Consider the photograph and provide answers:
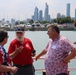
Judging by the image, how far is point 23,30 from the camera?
514 centimetres

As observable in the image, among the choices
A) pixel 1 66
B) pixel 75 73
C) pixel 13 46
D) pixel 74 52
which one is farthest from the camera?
pixel 75 73

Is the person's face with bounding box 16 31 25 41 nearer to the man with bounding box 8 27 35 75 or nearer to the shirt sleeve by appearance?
the man with bounding box 8 27 35 75

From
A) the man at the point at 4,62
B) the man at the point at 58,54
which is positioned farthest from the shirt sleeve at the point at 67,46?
the man at the point at 4,62

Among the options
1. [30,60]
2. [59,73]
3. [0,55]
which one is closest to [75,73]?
[30,60]

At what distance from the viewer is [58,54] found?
4449 millimetres

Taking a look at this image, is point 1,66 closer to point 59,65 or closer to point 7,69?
point 7,69

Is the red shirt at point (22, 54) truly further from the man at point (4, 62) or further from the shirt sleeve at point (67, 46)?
the man at point (4, 62)

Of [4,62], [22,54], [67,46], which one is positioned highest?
[67,46]

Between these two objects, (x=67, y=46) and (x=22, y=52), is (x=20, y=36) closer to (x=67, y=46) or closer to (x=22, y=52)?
(x=22, y=52)

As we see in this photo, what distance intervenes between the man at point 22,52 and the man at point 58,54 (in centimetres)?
66

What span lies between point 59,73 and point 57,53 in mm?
295

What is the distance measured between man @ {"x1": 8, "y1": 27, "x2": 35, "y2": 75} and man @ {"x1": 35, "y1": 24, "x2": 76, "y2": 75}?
0.66 metres

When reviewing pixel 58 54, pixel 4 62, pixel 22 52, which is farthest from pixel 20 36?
pixel 4 62

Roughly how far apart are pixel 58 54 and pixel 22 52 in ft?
2.89
